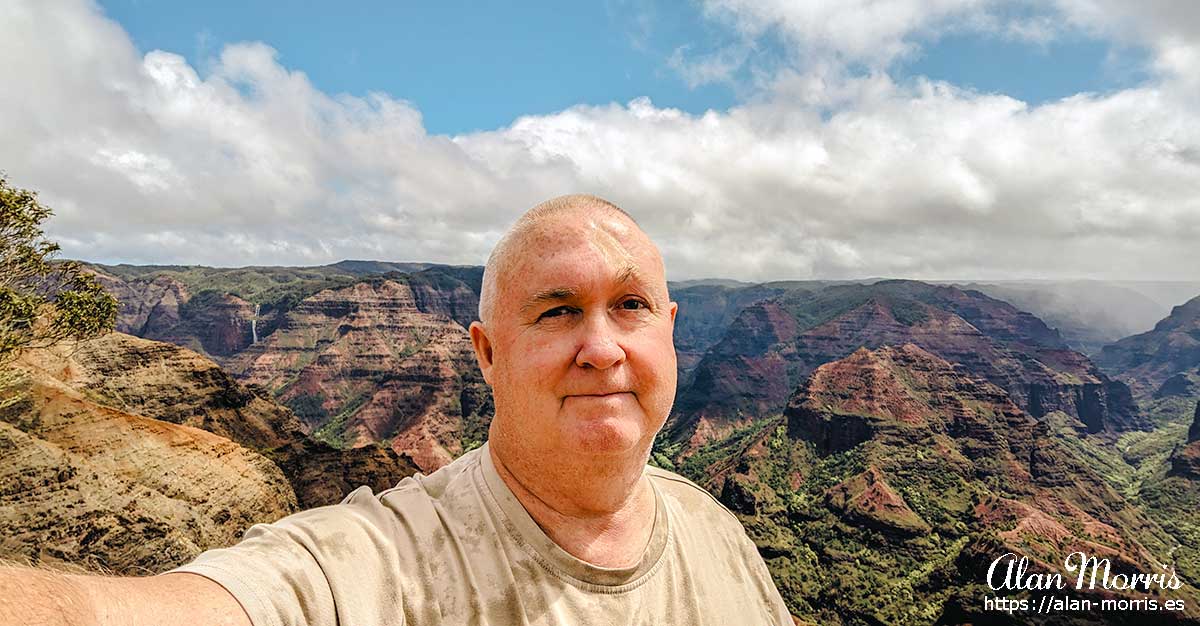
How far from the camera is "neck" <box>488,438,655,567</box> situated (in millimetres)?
1853

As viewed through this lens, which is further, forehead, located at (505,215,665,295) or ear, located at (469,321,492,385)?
ear, located at (469,321,492,385)

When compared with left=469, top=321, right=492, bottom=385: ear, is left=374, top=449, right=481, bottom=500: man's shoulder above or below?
below

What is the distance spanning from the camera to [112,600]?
1.10 meters

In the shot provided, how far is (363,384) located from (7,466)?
94.6 metres

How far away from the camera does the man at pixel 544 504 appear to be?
4.82 ft

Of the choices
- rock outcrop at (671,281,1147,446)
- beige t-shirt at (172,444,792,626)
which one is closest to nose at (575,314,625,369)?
beige t-shirt at (172,444,792,626)

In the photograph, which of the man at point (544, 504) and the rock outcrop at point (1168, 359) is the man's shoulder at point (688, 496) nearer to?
the man at point (544, 504)

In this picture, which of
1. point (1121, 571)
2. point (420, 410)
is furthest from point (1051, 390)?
point (420, 410)

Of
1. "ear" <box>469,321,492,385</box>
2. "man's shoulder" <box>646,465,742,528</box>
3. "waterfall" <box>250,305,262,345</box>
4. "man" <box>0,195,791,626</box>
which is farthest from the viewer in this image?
"waterfall" <box>250,305,262,345</box>

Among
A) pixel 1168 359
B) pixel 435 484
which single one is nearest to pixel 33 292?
pixel 435 484

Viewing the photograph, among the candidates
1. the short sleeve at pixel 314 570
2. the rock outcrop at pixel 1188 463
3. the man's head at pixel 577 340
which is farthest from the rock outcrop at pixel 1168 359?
the short sleeve at pixel 314 570

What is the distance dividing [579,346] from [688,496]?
120 centimetres

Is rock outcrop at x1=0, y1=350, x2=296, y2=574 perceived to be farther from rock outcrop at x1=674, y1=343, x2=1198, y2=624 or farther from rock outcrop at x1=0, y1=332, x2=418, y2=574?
rock outcrop at x1=674, y1=343, x2=1198, y2=624

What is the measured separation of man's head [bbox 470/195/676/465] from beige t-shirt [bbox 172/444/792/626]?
0.98 feet
